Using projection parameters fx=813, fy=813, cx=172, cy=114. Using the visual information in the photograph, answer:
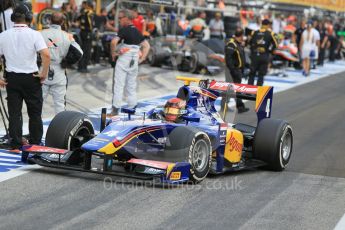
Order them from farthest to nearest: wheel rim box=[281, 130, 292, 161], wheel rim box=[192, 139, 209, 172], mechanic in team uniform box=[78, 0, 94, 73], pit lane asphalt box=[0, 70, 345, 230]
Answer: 1. mechanic in team uniform box=[78, 0, 94, 73]
2. wheel rim box=[281, 130, 292, 161]
3. wheel rim box=[192, 139, 209, 172]
4. pit lane asphalt box=[0, 70, 345, 230]

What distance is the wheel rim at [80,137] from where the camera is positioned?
945 centimetres

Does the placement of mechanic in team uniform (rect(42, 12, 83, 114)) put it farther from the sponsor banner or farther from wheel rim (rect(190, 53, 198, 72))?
the sponsor banner

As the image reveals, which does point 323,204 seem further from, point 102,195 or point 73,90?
point 73,90

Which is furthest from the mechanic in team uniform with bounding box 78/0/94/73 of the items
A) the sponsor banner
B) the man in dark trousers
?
the sponsor banner

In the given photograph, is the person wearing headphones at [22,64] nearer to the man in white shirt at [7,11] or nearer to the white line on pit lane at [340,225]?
the man in white shirt at [7,11]

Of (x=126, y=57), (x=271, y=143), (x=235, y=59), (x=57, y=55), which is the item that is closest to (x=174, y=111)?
(x=271, y=143)

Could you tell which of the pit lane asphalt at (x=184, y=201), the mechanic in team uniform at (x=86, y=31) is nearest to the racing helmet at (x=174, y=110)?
the pit lane asphalt at (x=184, y=201)

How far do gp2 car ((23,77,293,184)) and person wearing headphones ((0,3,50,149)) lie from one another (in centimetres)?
65

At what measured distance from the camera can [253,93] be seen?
1062 cm

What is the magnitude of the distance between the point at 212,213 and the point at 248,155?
8.83ft

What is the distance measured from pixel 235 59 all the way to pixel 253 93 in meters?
5.98

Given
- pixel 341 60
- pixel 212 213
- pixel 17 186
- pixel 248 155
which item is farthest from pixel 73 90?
pixel 341 60

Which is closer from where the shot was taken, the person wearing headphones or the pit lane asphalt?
the pit lane asphalt

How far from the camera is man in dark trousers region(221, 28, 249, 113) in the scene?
16344 millimetres
